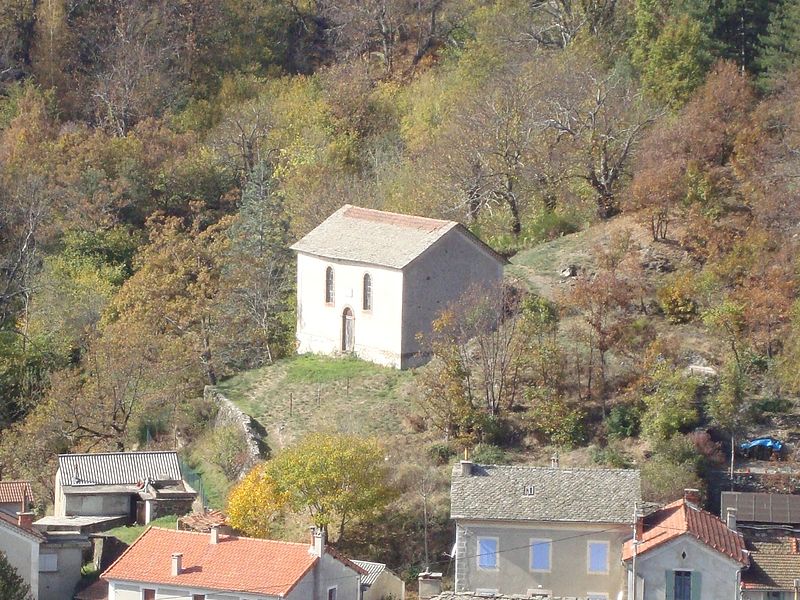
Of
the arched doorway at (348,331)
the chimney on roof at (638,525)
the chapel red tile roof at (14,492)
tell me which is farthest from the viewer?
the arched doorway at (348,331)

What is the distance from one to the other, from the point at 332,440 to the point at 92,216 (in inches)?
1059

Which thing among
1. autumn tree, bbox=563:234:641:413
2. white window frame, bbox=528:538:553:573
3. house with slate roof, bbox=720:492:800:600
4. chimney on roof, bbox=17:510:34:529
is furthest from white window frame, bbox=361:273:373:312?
house with slate roof, bbox=720:492:800:600

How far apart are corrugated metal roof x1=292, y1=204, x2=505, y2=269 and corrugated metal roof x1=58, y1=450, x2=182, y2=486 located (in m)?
8.13

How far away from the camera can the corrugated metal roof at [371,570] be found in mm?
41344

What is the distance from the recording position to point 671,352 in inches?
1925

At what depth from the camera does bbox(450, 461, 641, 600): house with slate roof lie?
4075 cm

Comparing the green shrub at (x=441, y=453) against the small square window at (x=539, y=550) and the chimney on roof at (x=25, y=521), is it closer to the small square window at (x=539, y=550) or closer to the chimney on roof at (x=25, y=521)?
the small square window at (x=539, y=550)

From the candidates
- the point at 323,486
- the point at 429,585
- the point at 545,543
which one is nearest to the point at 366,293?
the point at 323,486

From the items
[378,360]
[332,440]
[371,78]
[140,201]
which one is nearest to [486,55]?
[371,78]

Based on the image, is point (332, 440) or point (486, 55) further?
point (486, 55)

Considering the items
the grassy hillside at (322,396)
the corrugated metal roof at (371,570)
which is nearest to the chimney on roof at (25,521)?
the corrugated metal roof at (371,570)

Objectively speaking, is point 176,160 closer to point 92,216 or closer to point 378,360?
point 92,216

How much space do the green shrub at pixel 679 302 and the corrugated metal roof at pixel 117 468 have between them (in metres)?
14.1

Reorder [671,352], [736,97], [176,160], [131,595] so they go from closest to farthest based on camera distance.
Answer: [131,595] < [671,352] < [736,97] < [176,160]
